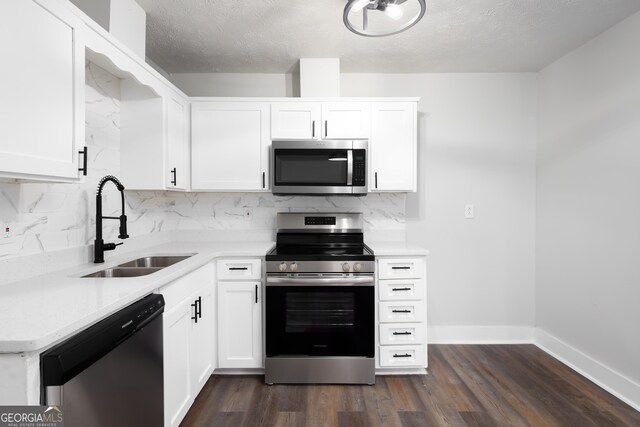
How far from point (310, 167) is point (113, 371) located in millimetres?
1816

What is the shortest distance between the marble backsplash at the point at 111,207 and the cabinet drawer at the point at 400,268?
2.09 feet

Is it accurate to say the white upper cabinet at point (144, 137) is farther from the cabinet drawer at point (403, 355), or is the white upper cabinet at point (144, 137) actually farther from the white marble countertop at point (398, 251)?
the cabinet drawer at point (403, 355)

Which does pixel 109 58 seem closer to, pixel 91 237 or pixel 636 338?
pixel 91 237

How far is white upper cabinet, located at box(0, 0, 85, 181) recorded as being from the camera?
1108mm

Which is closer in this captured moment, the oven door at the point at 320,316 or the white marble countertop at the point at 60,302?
the white marble countertop at the point at 60,302

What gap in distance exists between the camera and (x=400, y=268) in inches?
95.0

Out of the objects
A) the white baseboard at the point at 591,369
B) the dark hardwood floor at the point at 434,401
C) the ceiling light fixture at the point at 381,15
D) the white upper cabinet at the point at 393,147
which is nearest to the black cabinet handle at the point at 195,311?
the dark hardwood floor at the point at 434,401

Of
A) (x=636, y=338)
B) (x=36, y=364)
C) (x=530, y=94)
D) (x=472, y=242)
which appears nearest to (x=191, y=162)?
(x=36, y=364)

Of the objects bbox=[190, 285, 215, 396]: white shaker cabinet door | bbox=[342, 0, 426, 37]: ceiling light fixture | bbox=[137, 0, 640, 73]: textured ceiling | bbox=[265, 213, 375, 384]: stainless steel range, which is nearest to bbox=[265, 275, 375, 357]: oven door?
bbox=[265, 213, 375, 384]: stainless steel range

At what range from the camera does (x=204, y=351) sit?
2.14 m

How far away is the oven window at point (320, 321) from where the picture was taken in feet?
7.50

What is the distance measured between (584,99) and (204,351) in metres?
3.31

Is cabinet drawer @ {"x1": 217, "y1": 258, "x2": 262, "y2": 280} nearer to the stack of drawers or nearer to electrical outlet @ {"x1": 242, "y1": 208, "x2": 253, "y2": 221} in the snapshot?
electrical outlet @ {"x1": 242, "y1": 208, "x2": 253, "y2": 221}

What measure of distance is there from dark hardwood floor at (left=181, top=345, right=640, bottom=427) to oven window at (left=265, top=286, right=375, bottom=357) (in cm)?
27
